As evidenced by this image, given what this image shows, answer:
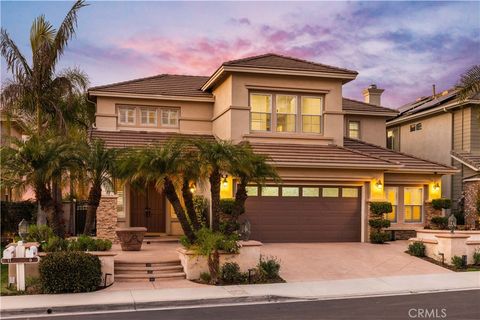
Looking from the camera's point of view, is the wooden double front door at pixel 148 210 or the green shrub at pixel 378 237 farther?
the wooden double front door at pixel 148 210

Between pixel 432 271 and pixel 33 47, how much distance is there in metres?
16.9

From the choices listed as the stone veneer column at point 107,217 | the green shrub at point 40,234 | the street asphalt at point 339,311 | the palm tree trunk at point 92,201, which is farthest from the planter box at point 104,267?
the stone veneer column at point 107,217

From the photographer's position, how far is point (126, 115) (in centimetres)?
2377

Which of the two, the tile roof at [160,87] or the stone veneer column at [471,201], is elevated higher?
the tile roof at [160,87]

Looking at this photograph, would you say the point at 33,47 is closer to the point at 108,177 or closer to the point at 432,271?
the point at 108,177

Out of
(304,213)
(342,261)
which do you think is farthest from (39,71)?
(342,261)

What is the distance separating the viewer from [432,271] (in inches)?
638

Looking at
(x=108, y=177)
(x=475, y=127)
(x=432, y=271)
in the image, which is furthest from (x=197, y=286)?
(x=475, y=127)

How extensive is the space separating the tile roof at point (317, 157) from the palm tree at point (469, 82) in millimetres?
4129

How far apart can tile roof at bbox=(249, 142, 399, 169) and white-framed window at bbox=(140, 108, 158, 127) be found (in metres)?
5.32

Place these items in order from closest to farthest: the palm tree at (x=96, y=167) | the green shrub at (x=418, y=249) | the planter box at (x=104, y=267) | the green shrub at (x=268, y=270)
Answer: the planter box at (x=104, y=267) < the green shrub at (x=268, y=270) < the palm tree at (x=96, y=167) < the green shrub at (x=418, y=249)

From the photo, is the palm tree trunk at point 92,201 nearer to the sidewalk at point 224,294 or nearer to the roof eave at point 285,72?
the sidewalk at point 224,294

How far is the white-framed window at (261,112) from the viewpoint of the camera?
22.2m

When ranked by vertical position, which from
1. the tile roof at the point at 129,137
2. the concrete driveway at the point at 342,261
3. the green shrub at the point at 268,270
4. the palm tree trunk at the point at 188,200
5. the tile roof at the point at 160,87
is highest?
the tile roof at the point at 160,87
